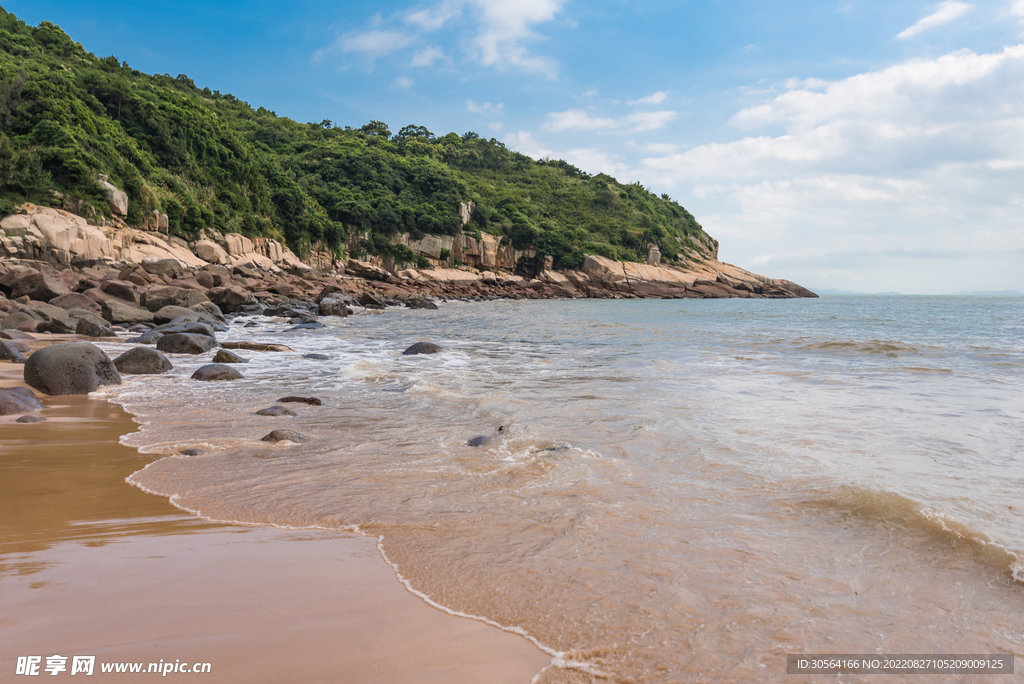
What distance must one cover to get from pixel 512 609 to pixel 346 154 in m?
64.2

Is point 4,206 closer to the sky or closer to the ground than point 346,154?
closer to the ground

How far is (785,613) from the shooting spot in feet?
6.88

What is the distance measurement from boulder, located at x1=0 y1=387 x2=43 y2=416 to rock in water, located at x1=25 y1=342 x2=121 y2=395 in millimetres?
632

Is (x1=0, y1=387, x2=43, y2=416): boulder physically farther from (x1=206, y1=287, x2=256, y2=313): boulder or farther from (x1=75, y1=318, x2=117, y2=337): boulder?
(x1=206, y1=287, x2=256, y2=313): boulder

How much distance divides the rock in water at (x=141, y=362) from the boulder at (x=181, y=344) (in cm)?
202

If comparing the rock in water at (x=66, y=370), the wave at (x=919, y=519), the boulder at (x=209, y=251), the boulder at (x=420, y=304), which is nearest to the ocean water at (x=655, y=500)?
the wave at (x=919, y=519)

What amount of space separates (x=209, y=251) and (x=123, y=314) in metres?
20.1

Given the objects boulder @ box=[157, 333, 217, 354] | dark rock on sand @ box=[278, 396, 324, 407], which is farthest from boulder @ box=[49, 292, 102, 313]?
dark rock on sand @ box=[278, 396, 324, 407]

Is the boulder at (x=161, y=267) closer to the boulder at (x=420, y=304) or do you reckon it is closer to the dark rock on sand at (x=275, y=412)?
the boulder at (x=420, y=304)

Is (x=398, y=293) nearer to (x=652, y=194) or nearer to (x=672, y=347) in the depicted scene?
(x=672, y=347)

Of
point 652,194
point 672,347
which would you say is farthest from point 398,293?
point 652,194

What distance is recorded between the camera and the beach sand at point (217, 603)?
1685mm

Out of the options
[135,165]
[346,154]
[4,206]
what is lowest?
[4,206]

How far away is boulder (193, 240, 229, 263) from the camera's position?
3147 centimetres
